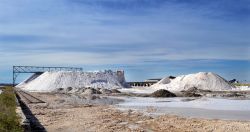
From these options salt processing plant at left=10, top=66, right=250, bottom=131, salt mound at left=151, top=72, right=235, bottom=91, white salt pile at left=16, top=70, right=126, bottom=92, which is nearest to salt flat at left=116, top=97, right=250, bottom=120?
salt processing plant at left=10, top=66, right=250, bottom=131

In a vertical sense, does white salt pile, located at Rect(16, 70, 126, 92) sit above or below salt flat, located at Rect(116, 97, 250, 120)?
above

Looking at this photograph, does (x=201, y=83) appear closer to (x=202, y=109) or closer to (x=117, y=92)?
(x=117, y=92)

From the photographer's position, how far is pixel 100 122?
18.9 m

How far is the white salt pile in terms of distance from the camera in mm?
79875

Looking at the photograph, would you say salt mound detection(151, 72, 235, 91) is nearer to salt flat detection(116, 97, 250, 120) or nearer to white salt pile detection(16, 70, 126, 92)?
white salt pile detection(16, 70, 126, 92)

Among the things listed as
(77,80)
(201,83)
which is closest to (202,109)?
(201,83)

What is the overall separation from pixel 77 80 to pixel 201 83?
79.6 feet

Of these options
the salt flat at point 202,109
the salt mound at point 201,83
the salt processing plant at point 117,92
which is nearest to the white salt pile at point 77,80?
the salt processing plant at point 117,92

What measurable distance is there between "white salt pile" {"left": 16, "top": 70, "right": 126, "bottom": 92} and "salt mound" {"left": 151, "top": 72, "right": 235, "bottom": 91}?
1178 cm

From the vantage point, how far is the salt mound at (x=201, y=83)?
217 ft

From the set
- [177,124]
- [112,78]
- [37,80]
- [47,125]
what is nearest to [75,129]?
[47,125]

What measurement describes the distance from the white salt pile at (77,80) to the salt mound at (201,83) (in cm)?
1178

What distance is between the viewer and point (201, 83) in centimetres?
6825

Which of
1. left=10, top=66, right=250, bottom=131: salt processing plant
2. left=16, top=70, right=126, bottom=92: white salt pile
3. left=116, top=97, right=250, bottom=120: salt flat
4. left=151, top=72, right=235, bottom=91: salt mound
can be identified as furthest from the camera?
left=16, top=70, right=126, bottom=92: white salt pile
